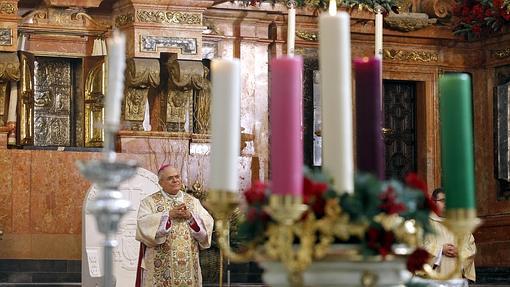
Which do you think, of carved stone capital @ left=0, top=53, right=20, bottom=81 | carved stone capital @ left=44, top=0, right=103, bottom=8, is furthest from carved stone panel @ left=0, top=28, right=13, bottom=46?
carved stone capital @ left=44, top=0, right=103, bottom=8

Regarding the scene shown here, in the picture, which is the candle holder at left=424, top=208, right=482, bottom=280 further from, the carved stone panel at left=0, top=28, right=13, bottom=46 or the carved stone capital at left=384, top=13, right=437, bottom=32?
the carved stone capital at left=384, top=13, right=437, bottom=32

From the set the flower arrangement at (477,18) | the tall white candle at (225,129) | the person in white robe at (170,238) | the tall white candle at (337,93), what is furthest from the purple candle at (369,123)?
the flower arrangement at (477,18)

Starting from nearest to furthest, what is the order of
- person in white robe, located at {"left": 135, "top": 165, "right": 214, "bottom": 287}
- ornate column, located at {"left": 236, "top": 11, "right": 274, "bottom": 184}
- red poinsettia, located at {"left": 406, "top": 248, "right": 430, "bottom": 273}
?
1. red poinsettia, located at {"left": 406, "top": 248, "right": 430, "bottom": 273}
2. person in white robe, located at {"left": 135, "top": 165, "right": 214, "bottom": 287}
3. ornate column, located at {"left": 236, "top": 11, "right": 274, "bottom": 184}

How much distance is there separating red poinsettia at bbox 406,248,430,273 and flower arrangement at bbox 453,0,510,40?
555 inches

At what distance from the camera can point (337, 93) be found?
3455mm

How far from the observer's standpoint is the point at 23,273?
14836 millimetres

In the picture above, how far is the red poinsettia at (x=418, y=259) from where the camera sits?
372 centimetres

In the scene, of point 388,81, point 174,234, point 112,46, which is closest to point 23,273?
point 174,234

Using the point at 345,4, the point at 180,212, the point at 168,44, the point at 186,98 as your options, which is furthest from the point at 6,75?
the point at 180,212

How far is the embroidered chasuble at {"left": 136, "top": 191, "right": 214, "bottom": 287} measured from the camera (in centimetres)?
1251

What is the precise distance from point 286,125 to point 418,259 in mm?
648

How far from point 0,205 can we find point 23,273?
0.85 meters

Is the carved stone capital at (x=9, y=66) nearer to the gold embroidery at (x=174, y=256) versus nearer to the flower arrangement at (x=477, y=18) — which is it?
the gold embroidery at (x=174, y=256)

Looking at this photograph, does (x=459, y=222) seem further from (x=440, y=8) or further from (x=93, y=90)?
(x=440, y=8)
